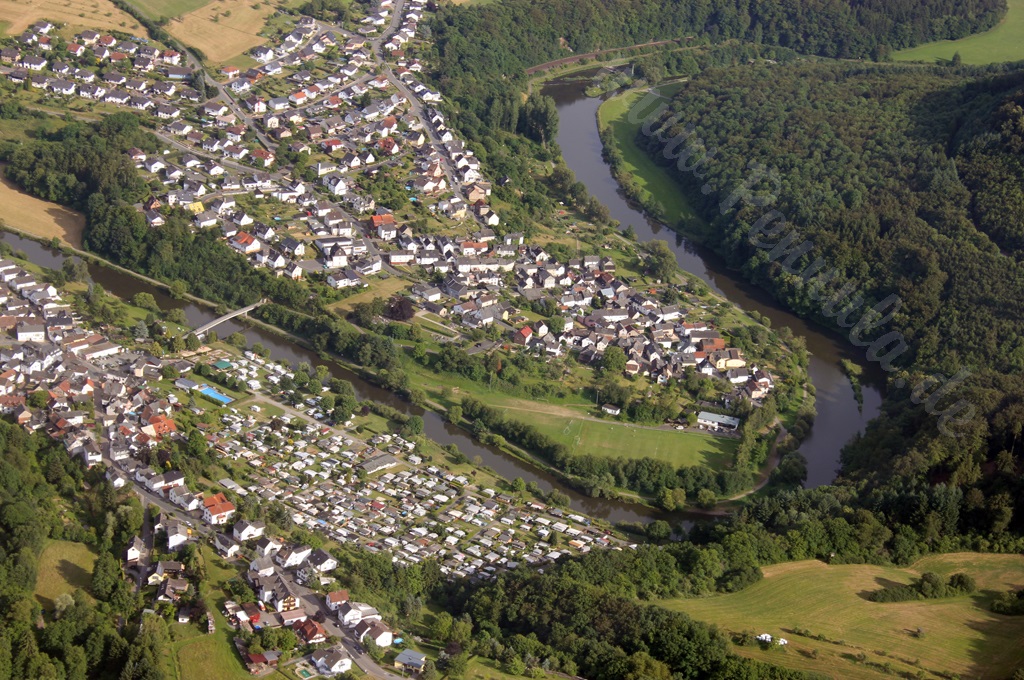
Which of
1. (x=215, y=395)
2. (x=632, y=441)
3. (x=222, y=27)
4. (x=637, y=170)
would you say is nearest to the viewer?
(x=215, y=395)

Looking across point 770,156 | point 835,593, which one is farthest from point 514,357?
point 770,156

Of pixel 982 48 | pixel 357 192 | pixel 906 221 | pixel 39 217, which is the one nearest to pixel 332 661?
pixel 357 192

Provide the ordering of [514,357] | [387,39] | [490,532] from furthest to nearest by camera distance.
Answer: [387,39]
[514,357]
[490,532]

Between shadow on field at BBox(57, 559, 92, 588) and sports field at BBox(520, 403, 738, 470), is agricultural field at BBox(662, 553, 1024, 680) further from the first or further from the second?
shadow on field at BBox(57, 559, 92, 588)

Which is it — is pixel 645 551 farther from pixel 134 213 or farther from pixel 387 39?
pixel 387 39

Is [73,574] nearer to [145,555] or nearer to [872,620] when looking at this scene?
[145,555]

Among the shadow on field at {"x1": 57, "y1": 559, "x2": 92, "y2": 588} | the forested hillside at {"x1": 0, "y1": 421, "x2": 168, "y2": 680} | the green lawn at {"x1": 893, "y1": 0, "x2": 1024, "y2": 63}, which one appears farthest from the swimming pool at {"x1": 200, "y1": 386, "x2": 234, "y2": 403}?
the green lawn at {"x1": 893, "y1": 0, "x2": 1024, "y2": 63}
